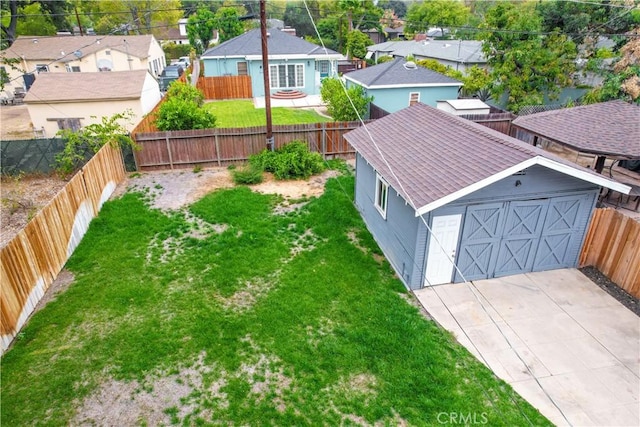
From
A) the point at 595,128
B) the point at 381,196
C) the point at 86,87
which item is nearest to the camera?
the point at 381,196

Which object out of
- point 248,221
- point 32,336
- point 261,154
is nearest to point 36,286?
point 32,336

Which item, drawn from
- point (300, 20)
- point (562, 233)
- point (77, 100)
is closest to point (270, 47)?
point (77, 100)

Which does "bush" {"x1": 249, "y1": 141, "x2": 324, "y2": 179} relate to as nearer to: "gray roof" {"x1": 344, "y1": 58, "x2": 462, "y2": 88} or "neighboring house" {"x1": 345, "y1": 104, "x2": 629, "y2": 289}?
"neighboring house" {"x1": 345, "y1": 104, "x2": 629, "y2": 289}

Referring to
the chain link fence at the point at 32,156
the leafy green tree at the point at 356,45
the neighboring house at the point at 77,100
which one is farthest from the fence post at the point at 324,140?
the leafy green tree at the point at 356,45

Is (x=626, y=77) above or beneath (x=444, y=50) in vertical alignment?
beneath

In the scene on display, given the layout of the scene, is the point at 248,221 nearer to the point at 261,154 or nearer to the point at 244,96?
the point at 261,154

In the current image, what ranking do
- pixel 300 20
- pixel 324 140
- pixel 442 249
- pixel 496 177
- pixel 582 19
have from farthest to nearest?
pixel 300 20
pixel 582 19
pixel 324 140
pixel 442 249
pixel 496 177

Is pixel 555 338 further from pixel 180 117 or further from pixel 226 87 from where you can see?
pixel 226 87
